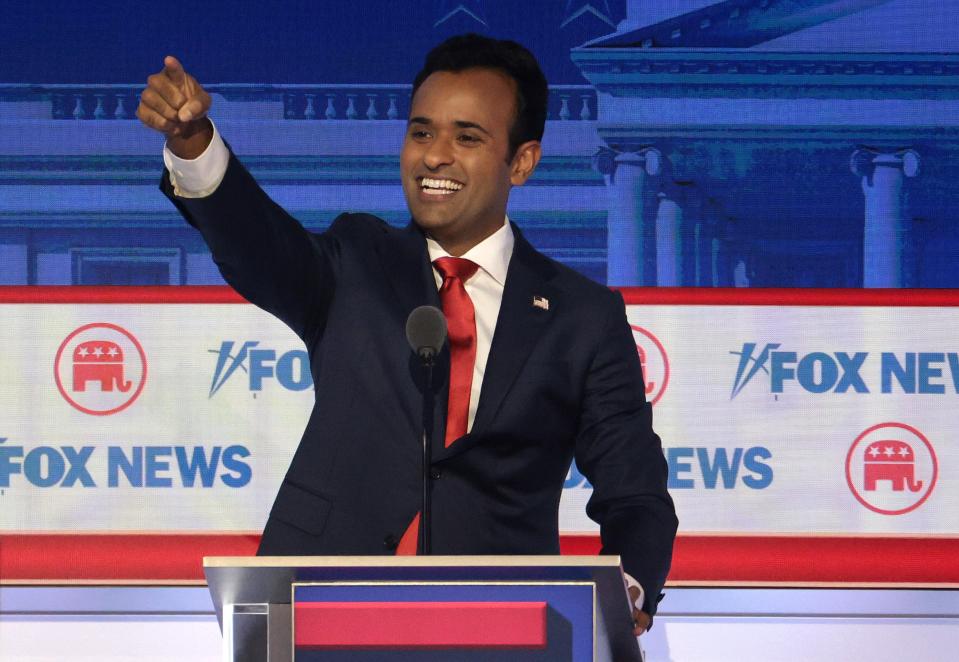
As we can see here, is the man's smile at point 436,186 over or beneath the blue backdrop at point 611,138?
beneath

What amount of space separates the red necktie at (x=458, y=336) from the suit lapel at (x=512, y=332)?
30mm

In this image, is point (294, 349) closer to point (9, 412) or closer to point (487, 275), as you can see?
point (9, 412)

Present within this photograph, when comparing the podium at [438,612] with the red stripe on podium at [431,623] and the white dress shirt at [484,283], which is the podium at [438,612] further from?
the white dress shirt at [484,283]

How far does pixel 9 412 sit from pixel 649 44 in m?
1.92

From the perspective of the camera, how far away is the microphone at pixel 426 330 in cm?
206

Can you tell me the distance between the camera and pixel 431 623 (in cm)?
166

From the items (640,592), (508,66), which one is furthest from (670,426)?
(640,592)

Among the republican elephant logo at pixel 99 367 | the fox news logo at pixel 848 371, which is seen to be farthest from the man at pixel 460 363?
the republican elephant logo at pixel 99 367

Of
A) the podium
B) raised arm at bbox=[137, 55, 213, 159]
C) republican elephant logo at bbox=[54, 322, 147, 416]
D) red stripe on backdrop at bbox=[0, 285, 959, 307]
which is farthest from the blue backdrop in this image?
the podium

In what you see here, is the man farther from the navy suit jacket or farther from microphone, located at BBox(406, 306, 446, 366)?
microphone, located at BBox(406, 306, 446, 366)

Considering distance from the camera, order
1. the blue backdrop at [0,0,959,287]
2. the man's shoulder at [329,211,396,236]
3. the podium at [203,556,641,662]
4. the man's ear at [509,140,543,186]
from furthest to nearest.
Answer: the blue backdrop at [0,0,959,287]
the man's ear at [509,140,543,186]
the man's shoulder at [329,211,396,236]
the podium at [203,556,641,662]

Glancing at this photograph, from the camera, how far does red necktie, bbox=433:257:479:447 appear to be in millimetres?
2369

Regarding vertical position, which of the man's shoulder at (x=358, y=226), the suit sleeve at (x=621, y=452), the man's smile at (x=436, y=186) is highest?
the man's smile at (x=436, y=186)

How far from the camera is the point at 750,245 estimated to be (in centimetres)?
383
